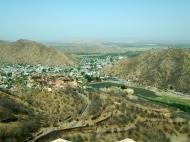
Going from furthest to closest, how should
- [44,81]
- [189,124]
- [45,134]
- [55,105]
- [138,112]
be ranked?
[44,81], [55,105], [138,112], [189,124], [45,134]

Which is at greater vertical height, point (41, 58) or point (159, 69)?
point (159, 69)

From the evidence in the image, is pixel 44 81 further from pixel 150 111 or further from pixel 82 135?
pixel 82 135

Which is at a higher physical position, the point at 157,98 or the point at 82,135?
the point at 82,135

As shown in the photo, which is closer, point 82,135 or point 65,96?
point 82,135

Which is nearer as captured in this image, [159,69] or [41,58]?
[159,69]

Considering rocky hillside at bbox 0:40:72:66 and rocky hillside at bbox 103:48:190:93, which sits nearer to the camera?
rocky hillside at bbox 103:48:190:93

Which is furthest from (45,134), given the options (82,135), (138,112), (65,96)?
(65,96)

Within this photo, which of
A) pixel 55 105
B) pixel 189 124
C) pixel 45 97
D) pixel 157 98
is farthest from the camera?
pixel 157 98

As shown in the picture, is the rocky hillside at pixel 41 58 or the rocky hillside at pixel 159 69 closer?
the rocky hillside at pixel 159 69
